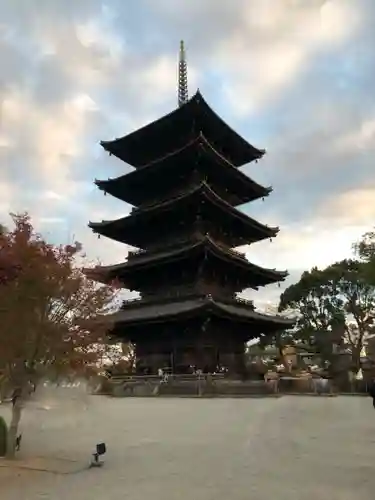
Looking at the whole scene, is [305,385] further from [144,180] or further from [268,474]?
[268,474]

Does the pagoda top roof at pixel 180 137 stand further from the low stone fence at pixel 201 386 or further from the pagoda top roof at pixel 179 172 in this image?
the low stone fence at pixel 201 386

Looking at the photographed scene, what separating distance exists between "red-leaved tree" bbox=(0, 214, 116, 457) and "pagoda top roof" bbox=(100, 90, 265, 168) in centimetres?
2766

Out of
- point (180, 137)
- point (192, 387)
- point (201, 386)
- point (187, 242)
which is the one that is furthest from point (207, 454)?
point (180, 137)

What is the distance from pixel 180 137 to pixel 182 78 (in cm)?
1446

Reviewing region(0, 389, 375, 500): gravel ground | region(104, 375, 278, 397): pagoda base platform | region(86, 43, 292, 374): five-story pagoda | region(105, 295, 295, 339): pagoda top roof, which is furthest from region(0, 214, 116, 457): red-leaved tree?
region(86, 43, 292, 374): five-story pagoda

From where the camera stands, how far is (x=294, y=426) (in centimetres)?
1642

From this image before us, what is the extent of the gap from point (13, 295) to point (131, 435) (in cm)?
630

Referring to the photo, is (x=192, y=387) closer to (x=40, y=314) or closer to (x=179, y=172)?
(x=179, y=172)

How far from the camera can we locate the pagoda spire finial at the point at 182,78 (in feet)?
166

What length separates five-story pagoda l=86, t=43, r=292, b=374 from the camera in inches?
1363

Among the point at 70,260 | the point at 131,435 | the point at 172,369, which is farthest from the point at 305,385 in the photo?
the point at 70,260

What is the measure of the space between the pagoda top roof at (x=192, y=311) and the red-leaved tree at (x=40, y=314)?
19824 millimetres

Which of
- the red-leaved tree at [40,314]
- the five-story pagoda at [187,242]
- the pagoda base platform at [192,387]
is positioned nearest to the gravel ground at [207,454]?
the red-leaved tree at [40,314]

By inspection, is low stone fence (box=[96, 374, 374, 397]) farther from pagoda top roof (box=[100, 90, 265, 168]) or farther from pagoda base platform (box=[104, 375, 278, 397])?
pagoda top roof (box=[100, 90, 265, 168])
